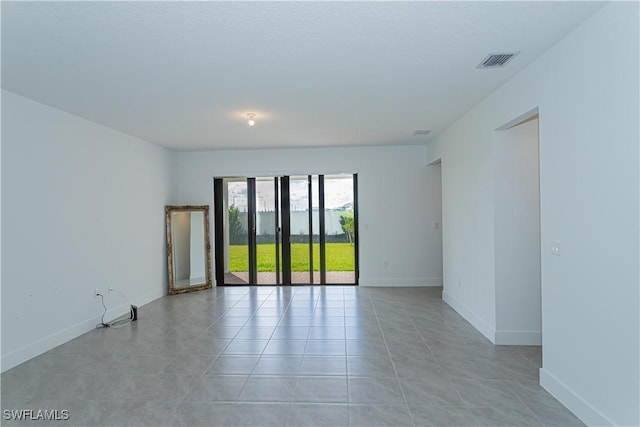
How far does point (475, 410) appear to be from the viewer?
8.46ft

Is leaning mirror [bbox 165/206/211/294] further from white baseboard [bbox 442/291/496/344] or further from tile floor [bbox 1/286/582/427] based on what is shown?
white baseboard [bbox 442/291/496/344]

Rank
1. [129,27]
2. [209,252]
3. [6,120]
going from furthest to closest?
[209,252]
[6,120]
[129,27]

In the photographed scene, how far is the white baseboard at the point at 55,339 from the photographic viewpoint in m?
3.41

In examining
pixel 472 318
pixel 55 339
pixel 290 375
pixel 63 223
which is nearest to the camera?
pixel 290 375

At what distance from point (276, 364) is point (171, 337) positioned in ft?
4.91

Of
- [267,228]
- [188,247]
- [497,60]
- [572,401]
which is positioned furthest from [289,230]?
[572,401]

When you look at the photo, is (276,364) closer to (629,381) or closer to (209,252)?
(629,381)

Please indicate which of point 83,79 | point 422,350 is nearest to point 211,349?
point 422,350

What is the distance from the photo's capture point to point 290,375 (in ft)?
10.4

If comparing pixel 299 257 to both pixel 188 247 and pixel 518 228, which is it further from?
pixel 518 228

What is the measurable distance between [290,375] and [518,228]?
8.67 feet

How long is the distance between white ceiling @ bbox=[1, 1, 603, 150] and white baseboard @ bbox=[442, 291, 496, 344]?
245cm

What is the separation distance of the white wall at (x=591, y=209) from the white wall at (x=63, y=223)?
4604 mm

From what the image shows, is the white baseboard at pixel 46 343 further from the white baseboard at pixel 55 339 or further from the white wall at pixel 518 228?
the white wall at pixel 518 228
